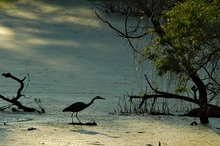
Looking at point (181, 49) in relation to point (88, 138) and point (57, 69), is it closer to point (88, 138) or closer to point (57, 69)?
point (88, 138)

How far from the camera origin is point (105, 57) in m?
20.6

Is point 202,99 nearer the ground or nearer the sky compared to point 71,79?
nearer the ground

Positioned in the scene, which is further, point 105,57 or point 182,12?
point 105,57

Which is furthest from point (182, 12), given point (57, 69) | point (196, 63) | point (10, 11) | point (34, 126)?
point (10, 11)

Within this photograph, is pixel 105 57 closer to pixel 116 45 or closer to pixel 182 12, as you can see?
pixel 116 45

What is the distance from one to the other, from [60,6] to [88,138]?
18.4m

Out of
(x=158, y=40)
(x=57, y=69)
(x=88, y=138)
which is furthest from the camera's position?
(x=57, y=69)

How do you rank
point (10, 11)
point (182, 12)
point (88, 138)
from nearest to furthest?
point (182, 12) < point (88, 138) < point (10, 11)

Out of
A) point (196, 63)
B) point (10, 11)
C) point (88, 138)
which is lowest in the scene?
point (88, 138)

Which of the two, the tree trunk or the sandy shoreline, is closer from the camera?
the sandy shoreline

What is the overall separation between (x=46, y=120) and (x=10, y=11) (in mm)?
15226

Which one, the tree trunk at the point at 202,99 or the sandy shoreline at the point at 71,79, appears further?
the tree trunk at the point at 202,99

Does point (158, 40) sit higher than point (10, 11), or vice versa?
point (10, 11)

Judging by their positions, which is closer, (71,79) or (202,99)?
(202,99)
